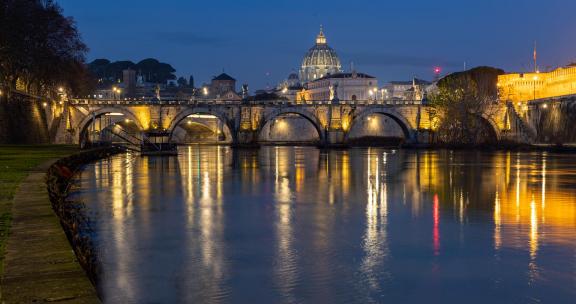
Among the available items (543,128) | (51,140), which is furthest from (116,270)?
(543,128)

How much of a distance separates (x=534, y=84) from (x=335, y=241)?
10501cm

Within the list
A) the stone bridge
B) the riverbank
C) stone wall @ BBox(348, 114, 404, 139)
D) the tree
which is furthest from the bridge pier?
the riverbank

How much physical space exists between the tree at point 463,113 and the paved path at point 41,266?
79.0 metres

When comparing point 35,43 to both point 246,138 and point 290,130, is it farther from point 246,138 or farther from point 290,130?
point 290,130

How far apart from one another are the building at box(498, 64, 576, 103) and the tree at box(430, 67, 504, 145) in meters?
14.3

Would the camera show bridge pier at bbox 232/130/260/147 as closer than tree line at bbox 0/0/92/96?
No

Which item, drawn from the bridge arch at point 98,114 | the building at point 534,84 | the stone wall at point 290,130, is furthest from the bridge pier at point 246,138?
the stone wall at point 290,130

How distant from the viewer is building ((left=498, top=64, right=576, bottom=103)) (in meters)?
115

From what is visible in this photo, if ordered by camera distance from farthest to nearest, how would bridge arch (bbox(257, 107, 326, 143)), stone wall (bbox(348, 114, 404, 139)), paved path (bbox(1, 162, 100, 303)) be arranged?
stone wall (bbox(348, 114, 404, 139)) → bridge arch (bbox(257, 107, 326, 143)) → paved path (bbox(1, 162, 100, 303))

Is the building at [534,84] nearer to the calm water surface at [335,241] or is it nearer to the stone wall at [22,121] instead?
the stone wall at [22,121]

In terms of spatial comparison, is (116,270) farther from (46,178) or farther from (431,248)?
(46,178)

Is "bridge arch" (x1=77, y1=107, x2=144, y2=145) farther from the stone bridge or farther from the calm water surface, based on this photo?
the calm water surface

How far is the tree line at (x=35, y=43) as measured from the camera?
61.0 m

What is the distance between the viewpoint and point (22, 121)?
221 ft
